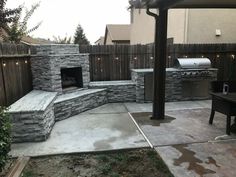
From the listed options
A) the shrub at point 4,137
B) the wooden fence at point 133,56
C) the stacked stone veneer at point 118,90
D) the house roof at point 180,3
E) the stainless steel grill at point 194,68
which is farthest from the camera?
the wooden fence at point 133,56

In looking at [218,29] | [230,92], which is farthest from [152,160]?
[218,29]

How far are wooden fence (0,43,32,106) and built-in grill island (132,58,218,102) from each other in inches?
135

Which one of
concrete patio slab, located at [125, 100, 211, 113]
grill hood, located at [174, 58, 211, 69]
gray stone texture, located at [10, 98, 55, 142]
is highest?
grill hood, located at [174, 58, 211, 69]

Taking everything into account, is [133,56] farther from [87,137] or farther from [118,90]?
[87,137]

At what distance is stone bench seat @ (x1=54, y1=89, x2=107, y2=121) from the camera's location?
616 centimetres

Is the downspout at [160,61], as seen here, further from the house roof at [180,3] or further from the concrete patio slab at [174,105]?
the concrete patio slab at [174,105]

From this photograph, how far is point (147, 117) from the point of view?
6301 mm

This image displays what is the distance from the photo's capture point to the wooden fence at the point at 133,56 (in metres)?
8.62

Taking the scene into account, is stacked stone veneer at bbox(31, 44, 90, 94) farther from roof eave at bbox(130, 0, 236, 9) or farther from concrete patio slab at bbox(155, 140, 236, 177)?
concrete patio slab at bbox(155, 140, 236, 177)

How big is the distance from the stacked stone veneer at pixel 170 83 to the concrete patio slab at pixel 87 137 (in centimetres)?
189

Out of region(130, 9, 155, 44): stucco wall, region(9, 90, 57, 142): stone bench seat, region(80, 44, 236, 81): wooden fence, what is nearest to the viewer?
region(9, 90, 57, 142): stone bench seat

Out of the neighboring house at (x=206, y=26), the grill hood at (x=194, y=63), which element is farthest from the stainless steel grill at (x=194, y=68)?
the neighboring house at (x=206, y=26)

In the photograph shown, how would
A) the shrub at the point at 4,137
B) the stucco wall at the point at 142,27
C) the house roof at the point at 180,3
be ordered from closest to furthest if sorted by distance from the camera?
1. the shrub at the point at 4,137
2. the house roof at the point at 180,3
3. the stucco wall at the point at 142,27

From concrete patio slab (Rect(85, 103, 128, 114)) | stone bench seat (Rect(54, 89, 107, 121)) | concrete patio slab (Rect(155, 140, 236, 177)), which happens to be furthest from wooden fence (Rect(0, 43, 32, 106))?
concrete patio slab (Rect(155, 140, 236, 177))
